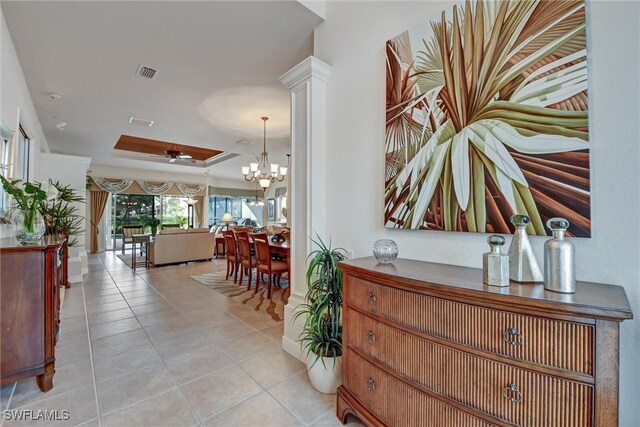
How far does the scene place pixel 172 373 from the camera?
7.06ft

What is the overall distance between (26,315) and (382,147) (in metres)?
2.69

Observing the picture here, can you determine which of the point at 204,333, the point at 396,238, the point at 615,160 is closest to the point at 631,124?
the point at 615,160

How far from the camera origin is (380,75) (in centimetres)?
205

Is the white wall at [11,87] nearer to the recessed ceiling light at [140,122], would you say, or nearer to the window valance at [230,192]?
the recessed ceiling light at [140,122]

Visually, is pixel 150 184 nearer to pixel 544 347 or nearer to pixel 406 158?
pixel 406 158

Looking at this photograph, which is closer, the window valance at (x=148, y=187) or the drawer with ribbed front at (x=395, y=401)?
the drawer with ribbed front at (x=395, y=401)

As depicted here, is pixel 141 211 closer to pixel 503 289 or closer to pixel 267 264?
pixel 267 264

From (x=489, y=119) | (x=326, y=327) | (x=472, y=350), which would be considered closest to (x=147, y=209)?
(x=326, y=327)

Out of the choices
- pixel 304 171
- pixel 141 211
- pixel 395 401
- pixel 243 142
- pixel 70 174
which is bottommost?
pixel 395 401

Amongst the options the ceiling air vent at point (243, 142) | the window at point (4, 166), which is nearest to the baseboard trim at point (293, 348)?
the window at point (4, 166)

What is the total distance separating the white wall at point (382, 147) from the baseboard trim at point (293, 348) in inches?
37.9

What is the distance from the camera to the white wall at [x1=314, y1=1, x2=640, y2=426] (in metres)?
1.12

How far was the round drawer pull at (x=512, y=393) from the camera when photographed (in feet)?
3.35
